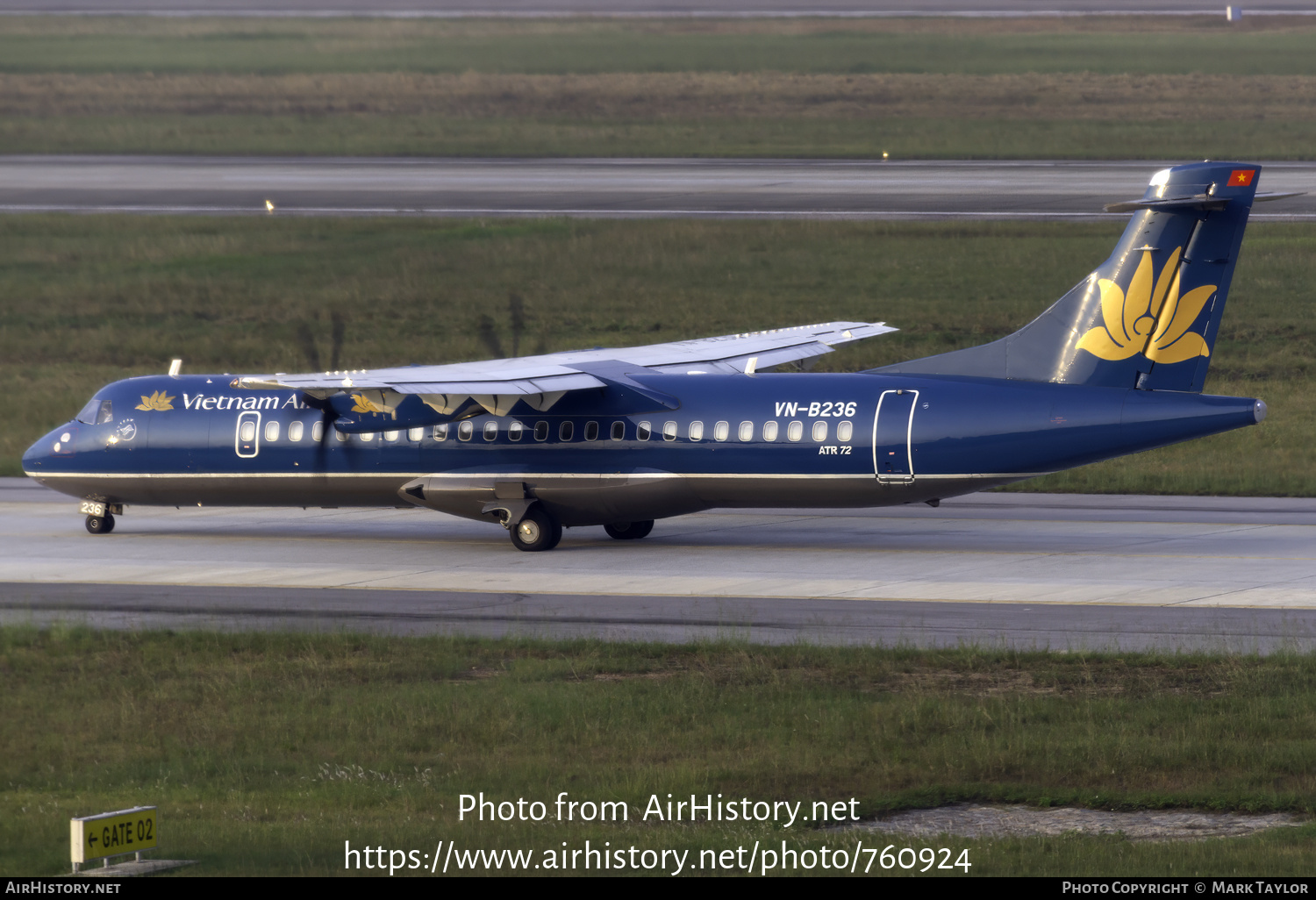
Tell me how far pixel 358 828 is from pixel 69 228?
5571 cm

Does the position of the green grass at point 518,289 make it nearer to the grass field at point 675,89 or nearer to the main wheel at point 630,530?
the main wheel at point 630,530

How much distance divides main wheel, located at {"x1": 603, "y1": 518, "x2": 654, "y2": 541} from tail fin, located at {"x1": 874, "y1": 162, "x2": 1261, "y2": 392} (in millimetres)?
8307

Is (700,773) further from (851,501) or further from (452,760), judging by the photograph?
(851,501)

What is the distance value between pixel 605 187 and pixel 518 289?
13645 mm

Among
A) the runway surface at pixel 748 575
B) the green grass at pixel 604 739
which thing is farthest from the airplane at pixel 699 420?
the green grass at pixel 604 739

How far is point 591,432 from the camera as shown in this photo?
30.6 meters

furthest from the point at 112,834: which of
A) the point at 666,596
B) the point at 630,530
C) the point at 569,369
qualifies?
the point at 630,530

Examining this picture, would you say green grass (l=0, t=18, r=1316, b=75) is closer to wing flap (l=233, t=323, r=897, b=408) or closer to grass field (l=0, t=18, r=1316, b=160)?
grass field (l=0, t=18, r=1316, b=160)

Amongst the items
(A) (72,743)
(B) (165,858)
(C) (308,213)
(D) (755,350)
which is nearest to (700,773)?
(B) (165,858)

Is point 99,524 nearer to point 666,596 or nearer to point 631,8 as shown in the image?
point 666,596

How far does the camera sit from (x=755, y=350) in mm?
35031

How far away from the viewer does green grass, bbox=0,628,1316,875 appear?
1451 cm

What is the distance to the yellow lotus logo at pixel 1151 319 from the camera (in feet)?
89.9
